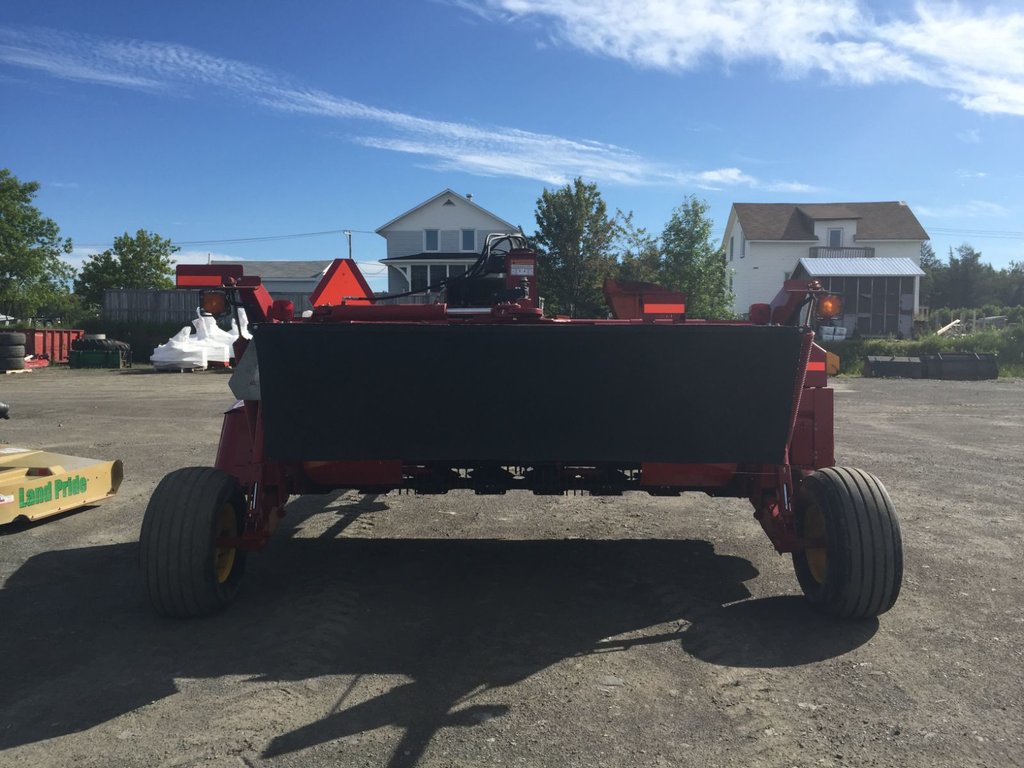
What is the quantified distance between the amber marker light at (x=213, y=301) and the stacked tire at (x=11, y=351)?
28818mm

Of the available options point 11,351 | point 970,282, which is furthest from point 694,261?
point 970,282

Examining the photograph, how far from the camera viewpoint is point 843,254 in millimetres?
47375

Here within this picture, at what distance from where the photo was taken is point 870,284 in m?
44.0

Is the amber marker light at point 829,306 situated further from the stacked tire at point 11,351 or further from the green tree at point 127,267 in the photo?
the green tree at point 127,267

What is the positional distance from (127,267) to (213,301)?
6542cm

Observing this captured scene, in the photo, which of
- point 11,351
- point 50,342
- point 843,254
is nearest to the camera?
point 11,351

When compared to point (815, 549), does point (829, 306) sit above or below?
above

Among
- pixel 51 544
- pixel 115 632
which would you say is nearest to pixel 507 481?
pixel 115 632

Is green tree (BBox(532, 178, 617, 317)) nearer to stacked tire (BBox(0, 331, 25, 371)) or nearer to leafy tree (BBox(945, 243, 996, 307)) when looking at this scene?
stacked tire (BBox(0, 331, 25, 371))

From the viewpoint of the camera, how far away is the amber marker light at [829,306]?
4555 mm

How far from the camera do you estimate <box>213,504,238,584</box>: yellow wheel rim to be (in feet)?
15.4

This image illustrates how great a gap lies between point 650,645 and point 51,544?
455 cm

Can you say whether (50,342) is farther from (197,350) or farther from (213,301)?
(213,301)

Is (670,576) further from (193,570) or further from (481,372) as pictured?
(193,570)
